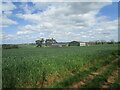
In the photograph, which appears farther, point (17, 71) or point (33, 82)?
point (17, 71)

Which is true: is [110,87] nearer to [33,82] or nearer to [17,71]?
[33,82]

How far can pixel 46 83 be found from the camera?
564 centimetres

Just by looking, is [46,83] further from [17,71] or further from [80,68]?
[80,68]

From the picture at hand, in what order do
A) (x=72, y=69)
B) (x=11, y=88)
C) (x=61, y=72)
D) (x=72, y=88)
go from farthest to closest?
1. (x=72, y=69)
2. (x=61, y=72)
3. (x=72, y=88)
4. (x=11, y=88)

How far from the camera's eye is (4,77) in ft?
17.0

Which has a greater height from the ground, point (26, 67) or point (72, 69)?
point (26, 67)

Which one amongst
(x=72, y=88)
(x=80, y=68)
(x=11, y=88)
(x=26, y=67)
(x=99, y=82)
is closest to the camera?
(x=11, y=88)

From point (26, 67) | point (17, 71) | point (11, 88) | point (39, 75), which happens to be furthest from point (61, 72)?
point (11, 88)

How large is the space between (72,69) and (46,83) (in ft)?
9.45

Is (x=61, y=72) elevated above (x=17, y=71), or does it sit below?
below

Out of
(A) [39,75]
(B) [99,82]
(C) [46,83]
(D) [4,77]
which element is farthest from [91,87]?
(D) [4,77]

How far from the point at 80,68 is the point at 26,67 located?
4.24 meters

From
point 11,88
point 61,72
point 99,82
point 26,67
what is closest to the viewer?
point 11,88

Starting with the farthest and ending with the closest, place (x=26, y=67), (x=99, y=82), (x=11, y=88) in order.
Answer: (x=26, y=67) → (x=99, y=82) → (x=11, y=88)
